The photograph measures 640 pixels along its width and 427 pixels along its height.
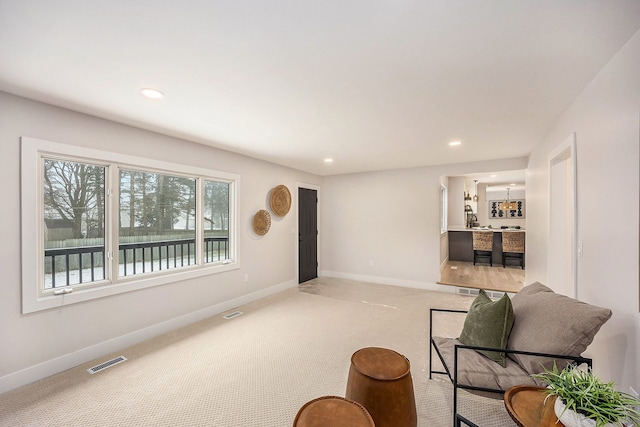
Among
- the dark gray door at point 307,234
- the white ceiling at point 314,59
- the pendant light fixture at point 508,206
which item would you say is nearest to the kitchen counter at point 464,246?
the pendant light fixture at point 508,206

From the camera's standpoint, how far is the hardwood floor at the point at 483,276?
4887 millimetres

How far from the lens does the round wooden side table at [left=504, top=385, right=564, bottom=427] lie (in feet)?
3.65

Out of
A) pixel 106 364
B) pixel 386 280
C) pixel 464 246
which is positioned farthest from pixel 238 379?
pixel 464 246

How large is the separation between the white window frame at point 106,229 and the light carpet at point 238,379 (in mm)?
638

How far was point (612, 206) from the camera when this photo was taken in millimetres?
1599

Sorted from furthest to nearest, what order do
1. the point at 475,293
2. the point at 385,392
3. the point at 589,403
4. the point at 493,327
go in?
1. the point at 475,293
2. the point at 493,327
3. the point at 385,392
4. the point at 589,403

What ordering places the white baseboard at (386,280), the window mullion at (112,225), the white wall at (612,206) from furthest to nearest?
the white baseboard at (386,280)
the window mullion at (112,225)
the white wall at (612,206)

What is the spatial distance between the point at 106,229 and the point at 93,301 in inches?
27.9

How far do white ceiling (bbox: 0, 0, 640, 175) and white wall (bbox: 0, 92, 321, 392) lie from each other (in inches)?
8.9

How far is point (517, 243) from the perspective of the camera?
6.23 meters

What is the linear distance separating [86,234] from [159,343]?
135cm

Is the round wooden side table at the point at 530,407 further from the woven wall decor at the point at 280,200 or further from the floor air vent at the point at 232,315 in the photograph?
the woven wall decor at the point at 280,200

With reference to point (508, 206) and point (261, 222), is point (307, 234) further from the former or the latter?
point (508, 206)

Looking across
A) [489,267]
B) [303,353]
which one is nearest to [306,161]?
[303,353]
